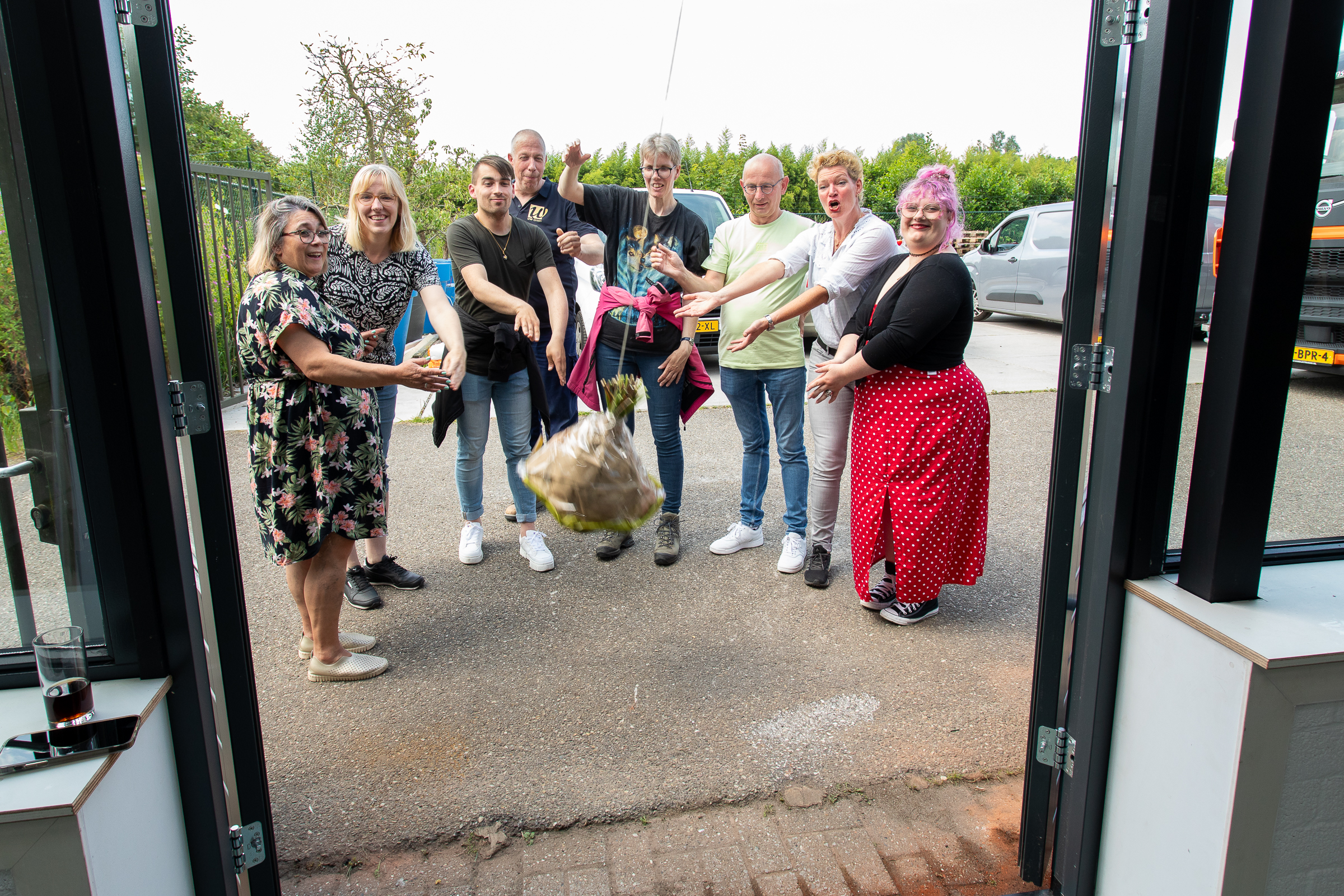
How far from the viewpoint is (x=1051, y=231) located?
1141 cm

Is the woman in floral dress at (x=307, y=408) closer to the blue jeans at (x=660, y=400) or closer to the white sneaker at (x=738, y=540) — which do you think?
the blue jeans at (x=660, y=400)

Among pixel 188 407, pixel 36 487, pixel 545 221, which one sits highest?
pixel 545 221

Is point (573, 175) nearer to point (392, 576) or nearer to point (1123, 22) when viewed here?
point (392, 576)

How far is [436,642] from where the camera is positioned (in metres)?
3.21

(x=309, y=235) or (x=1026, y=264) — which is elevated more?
(x=309, y=235)

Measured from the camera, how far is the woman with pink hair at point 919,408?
291 centimetres

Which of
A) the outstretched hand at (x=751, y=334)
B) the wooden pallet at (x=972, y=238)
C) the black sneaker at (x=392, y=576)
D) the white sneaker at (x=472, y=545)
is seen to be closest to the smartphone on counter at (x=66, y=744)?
the black sneaker at (x=392, y=576)

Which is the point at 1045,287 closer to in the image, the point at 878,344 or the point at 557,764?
the point at 878,344

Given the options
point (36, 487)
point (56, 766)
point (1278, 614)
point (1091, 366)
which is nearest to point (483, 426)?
point (36, 487)

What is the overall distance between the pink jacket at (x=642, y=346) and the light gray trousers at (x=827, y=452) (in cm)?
56

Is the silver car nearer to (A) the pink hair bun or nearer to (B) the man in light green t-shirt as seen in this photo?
(B) the man in light green t-shirt

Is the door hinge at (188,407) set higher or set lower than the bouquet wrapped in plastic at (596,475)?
higher

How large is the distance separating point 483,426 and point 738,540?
1.40 m

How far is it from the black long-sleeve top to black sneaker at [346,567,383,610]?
7.65ft
